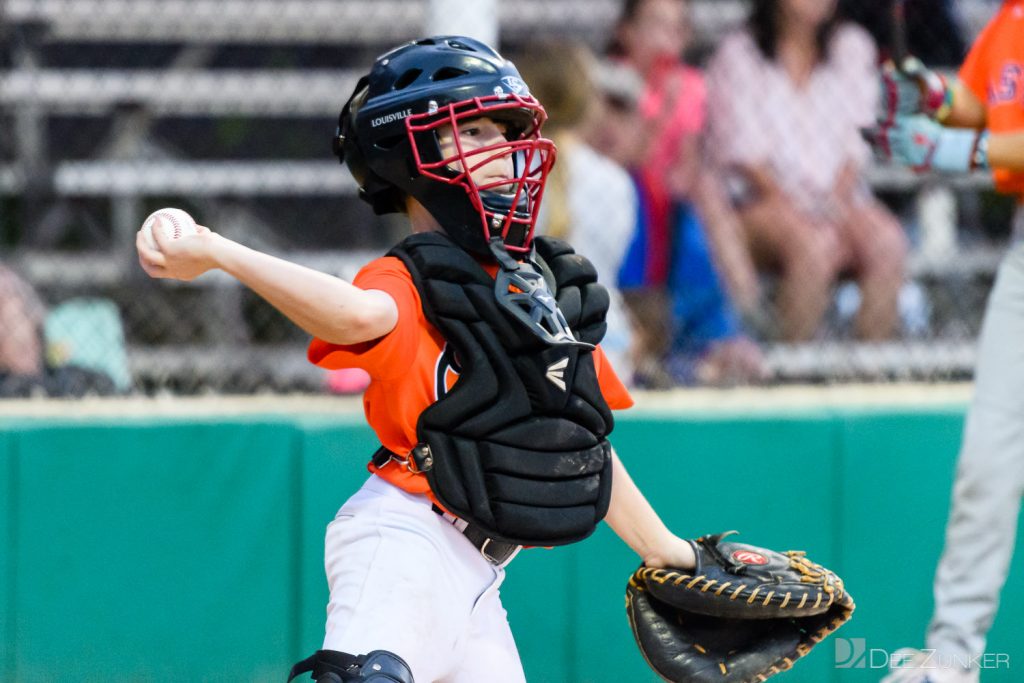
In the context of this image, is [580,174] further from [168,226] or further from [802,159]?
[168,226]

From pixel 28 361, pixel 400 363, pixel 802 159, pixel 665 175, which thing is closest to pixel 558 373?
pixel 400 363

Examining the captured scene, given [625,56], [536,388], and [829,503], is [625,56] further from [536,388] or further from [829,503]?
[536,388]

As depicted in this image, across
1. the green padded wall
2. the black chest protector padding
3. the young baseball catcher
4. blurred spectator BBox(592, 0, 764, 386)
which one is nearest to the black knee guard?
the young baseball catcher

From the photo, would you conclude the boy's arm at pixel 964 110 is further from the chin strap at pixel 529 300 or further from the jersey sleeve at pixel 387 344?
the jersey sleeve at pixel 387 344

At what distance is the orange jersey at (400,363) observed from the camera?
2357 mm

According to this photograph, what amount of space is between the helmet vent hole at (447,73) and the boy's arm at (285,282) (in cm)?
45

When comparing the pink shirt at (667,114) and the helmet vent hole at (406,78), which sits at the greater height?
the helmet vent hole at (406,78)

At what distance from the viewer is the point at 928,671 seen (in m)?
3.50

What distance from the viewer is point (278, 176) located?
219 inches

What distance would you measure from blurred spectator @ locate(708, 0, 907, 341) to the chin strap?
2.81 metres

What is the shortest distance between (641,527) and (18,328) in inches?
97.0

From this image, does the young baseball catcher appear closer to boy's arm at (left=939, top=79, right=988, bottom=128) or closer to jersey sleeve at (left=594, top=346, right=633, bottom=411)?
jersey sleeve at (left=594, top=346, right=633, bottom=411)

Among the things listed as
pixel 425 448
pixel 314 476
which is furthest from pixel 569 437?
pixel 314 476

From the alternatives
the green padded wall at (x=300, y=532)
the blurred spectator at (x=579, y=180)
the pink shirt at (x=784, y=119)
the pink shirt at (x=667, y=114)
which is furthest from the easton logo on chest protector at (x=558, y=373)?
the pink shirt at (x=784, y=119)
